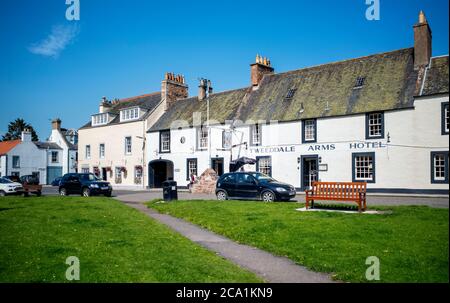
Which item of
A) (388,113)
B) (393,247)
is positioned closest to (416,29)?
(388,113)

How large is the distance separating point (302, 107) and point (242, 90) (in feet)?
28.8

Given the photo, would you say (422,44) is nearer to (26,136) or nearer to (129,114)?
(129,114)

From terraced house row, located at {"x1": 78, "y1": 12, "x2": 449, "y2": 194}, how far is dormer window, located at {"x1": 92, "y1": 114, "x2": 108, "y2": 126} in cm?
358

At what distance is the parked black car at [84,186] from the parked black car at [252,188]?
9613mm

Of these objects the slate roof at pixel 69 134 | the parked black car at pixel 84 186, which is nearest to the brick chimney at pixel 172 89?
the parked black car at pixel 84 186

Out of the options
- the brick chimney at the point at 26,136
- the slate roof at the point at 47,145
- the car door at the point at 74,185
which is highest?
the brick chimney at the point at 26,136

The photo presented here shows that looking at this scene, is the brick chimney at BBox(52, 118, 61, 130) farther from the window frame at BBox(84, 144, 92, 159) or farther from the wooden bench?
the wooden bench

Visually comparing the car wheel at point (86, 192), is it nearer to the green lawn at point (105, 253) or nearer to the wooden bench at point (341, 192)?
the green lawn at point (105, 253)

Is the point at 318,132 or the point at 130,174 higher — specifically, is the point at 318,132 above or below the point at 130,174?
above

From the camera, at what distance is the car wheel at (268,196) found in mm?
19016

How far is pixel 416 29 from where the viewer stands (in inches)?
947

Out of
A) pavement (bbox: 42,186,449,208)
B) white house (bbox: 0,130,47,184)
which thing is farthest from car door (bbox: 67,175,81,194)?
white house (bbox: 0,130,47,184)

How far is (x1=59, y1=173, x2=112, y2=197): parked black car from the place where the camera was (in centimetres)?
2573
